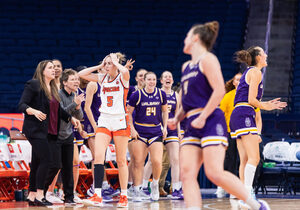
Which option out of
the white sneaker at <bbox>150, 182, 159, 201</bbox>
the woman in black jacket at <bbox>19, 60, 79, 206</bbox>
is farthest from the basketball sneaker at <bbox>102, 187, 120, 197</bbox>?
the woman in black jacket at <bbox>19, 60, 79, 206</bbox>

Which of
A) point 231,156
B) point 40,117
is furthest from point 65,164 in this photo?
point 231,156

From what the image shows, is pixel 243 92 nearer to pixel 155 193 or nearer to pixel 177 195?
pixel 155 193

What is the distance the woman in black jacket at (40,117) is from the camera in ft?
22.5

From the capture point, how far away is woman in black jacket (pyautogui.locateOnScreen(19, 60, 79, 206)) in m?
6.84

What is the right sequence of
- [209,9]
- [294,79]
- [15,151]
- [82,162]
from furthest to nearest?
[209,9], [294,79], [82,162], [15,151]

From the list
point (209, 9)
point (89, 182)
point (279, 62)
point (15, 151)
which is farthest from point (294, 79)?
point (15, 151)

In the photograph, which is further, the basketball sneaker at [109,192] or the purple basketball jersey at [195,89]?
the basketball sneaker at [109,192]

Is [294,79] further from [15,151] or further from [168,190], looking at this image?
[15,151]

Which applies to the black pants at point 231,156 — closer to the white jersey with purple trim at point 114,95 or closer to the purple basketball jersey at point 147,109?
the purple basketball jersey at point 147,109

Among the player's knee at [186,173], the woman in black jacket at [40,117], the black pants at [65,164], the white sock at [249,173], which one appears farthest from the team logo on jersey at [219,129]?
the black pants at [65,164]

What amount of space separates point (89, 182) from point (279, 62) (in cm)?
1102

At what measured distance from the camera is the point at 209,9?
60.3ft

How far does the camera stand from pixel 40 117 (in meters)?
6.69

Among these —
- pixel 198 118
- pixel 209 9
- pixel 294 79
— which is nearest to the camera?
pixel 198 118
